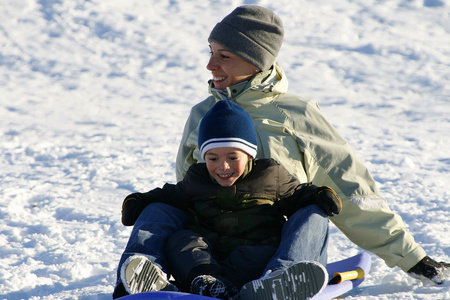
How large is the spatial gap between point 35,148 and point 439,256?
150 inches

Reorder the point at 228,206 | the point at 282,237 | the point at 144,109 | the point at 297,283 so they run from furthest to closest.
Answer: the point at 144,109 < the point at 228,206 < the point at 282,237 < the point at 297,283

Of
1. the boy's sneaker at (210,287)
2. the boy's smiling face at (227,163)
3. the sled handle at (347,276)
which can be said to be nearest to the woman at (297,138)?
the sled handle at (347,276)

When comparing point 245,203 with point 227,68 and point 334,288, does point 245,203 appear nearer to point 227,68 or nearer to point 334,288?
point 334,288

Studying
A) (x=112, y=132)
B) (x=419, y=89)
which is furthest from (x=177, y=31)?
(x=419, y=89)

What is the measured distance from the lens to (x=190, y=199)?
2.29m

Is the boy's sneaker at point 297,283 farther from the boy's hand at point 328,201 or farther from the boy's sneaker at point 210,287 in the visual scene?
the boy's hand at point 328,201

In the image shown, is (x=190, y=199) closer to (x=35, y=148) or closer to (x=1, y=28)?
(x=35, y=148)

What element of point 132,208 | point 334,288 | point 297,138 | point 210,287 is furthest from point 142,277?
point 297,138

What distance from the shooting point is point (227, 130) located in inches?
85.7

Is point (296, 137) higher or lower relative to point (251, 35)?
lower

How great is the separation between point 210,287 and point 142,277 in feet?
0.75

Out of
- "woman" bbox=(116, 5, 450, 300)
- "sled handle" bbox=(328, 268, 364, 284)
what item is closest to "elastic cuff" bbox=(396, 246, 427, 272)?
"woman" bbox=(116, 5, 450, 300)

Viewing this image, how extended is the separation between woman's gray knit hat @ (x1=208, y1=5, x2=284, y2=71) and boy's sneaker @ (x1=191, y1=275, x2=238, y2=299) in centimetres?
123

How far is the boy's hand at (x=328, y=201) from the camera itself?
2090 millimetres
